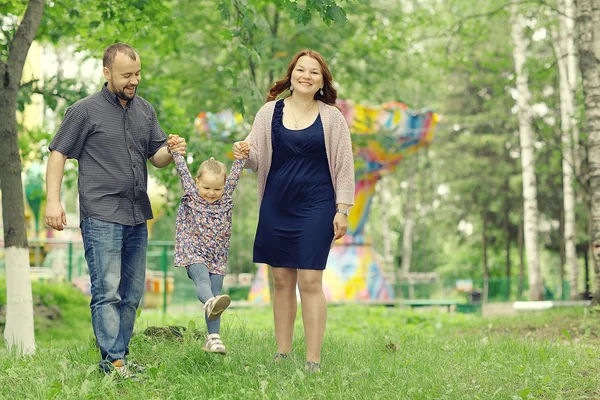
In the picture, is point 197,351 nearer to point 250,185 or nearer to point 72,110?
point 72,110

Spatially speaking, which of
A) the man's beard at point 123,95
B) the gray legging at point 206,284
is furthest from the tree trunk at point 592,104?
the man's beard at point 123,95

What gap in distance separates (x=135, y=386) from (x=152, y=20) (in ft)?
19.8

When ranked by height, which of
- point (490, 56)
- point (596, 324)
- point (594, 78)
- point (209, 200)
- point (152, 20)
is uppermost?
point (490, 56)

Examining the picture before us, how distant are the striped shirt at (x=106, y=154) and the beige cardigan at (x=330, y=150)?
0.81 metres

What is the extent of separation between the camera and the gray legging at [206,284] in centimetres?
528

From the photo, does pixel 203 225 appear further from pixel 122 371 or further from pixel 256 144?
pixel 122 371

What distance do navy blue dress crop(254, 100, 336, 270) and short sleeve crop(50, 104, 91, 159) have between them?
4.20 feet

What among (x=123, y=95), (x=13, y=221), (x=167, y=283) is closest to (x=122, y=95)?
(x=123, y=95)

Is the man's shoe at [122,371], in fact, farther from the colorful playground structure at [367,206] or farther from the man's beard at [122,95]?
the colorful playground structure at [367,206]

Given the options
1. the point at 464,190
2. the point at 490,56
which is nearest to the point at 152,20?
the point at 490,56

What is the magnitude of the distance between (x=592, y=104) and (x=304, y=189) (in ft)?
20.2

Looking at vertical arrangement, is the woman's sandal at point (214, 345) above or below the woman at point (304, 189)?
below

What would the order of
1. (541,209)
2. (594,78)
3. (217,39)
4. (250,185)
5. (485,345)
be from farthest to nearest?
(250,185), (541,209), (217,39), (594,78), (485,345)

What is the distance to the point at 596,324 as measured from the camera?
9477 mm
